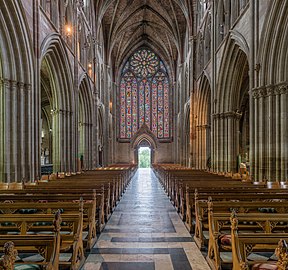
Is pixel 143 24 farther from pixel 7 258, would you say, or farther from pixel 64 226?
pixel 7 258

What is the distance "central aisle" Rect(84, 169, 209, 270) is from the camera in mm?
5160

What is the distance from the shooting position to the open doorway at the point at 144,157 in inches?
1836

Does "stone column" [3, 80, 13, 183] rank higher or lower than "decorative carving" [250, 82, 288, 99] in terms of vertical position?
lower

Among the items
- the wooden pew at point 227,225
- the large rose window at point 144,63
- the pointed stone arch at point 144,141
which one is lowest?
the wooden pew at point 227,225

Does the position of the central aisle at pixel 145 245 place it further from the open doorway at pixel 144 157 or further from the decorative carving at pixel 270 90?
the open doorway at pixel 144 157

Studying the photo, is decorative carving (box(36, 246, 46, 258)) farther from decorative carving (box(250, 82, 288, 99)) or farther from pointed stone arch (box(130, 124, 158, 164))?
pointed stone arch (box(130, 124, 158, 164))

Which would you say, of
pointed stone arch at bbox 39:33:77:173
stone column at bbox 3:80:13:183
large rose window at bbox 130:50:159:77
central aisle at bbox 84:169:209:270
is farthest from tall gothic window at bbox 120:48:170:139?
central aisle at bbox 84:169:209:270

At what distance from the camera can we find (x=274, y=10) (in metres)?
11.1

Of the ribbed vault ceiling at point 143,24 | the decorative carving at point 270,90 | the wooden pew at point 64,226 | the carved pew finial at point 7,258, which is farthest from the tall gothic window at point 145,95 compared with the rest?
the carved pew finial at point 7,258

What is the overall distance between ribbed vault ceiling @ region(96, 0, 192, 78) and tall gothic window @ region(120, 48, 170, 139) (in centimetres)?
250

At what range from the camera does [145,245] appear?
6.24m

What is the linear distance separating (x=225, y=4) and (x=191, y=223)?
14469 mm

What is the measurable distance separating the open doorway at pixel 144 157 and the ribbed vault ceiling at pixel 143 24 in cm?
1291

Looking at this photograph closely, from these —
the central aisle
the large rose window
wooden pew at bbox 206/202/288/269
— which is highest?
the large rose window
